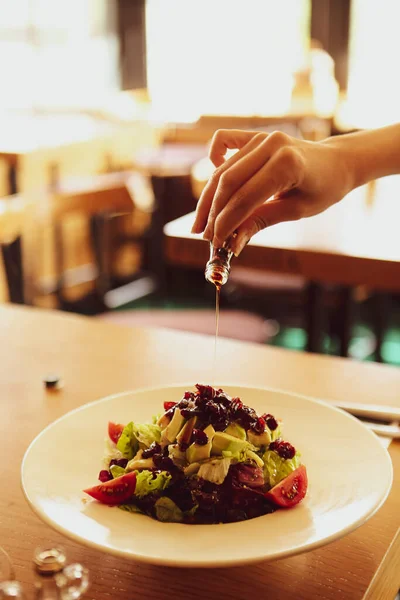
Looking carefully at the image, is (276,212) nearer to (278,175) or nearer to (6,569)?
(278,175)

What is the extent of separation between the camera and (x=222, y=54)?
213 inches

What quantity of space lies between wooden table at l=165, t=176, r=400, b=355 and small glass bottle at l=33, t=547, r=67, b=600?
1.22 metres

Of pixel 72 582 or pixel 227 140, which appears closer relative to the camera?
pixel 72 582

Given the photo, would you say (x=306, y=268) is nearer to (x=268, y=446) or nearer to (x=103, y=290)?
(x=268, y=446)

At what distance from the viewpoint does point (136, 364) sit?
1.25m

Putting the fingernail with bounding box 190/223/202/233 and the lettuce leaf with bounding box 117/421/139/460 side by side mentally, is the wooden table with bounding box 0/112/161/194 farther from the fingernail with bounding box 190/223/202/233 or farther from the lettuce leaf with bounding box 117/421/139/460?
the lettuce leaf with bounding box 117/421/139/460

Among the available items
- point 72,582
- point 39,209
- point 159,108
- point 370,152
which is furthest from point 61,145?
point 72,582

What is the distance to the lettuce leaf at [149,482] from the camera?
0.74 m

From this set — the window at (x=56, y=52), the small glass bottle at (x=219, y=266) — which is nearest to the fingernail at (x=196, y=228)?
the small glass bottle at (x=219, y=266)

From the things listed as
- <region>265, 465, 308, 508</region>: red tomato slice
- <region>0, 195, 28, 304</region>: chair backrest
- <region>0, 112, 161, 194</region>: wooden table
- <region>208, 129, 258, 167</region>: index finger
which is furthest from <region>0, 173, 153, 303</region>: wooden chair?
<region>265, 465, 308, 508</region>: red tomato slice

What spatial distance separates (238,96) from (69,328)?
4338mm

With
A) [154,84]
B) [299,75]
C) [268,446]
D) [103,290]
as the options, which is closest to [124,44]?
[154,84]

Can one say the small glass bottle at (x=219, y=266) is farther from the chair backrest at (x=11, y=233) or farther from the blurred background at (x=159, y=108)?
the blurred background at (x=159, y=108)

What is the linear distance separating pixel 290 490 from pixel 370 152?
63 cm
